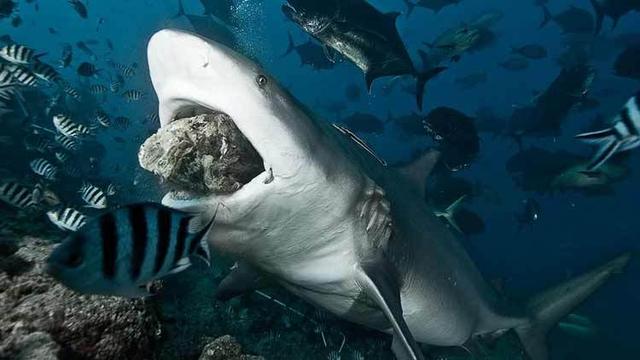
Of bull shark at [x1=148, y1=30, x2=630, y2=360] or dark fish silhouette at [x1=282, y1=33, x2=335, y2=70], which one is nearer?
bull shark at [x1=148, y1=30, x2=630, y2=360]

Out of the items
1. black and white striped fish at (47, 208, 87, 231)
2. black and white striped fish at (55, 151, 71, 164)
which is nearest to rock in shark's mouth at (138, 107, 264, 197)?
black and white striped fish at (47, 208, 87, 231)

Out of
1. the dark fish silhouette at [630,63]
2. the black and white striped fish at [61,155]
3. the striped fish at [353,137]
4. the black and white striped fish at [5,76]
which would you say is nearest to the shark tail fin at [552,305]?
the striped fish at [353,137]

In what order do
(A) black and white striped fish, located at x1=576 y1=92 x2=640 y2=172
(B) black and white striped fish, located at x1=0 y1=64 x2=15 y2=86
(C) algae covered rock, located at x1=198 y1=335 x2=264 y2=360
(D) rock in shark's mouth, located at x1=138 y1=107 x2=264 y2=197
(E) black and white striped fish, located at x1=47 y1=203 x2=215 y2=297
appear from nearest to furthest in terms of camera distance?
(E) black and white striped fish, located at x1=47 y1=203 x2=215 y2=297, (D) rock in shark's mouth, located at x1=138 y1=107 x2=264 y2=197, (C) algae covered rock, located at x1=198 y1=335 x2=264 y2=360, (A) black and white striped fish, located at x1=576 y1=92 x2=640 y2=172, (B) black and white striped fish, located at x1=0 y1=64 x2=15 y2=86

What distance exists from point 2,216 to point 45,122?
655 inches

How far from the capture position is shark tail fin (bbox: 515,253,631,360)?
21.5 feet

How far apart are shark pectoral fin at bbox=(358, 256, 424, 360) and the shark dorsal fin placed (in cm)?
193

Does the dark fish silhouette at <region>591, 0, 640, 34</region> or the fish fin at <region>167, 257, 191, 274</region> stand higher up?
the fish fin at <region>167, 257, 191, 274</region>

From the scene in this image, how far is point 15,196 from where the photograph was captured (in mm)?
5441

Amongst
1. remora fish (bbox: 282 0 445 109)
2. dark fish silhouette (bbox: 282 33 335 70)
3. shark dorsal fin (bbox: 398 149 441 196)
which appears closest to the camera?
shark dorsal fin (bbox: 398 149 441 196)

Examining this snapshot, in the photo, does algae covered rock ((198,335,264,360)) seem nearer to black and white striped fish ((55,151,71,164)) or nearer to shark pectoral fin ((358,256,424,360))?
shark pectoral fin ((358,256,424,360))

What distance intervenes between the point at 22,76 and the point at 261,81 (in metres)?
7.09

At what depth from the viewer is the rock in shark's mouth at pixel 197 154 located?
2.51 meters

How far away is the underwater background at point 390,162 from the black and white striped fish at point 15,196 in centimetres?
26

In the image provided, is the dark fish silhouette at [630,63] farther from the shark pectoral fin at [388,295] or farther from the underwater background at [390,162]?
the shark pectoral fin at [388,295]
